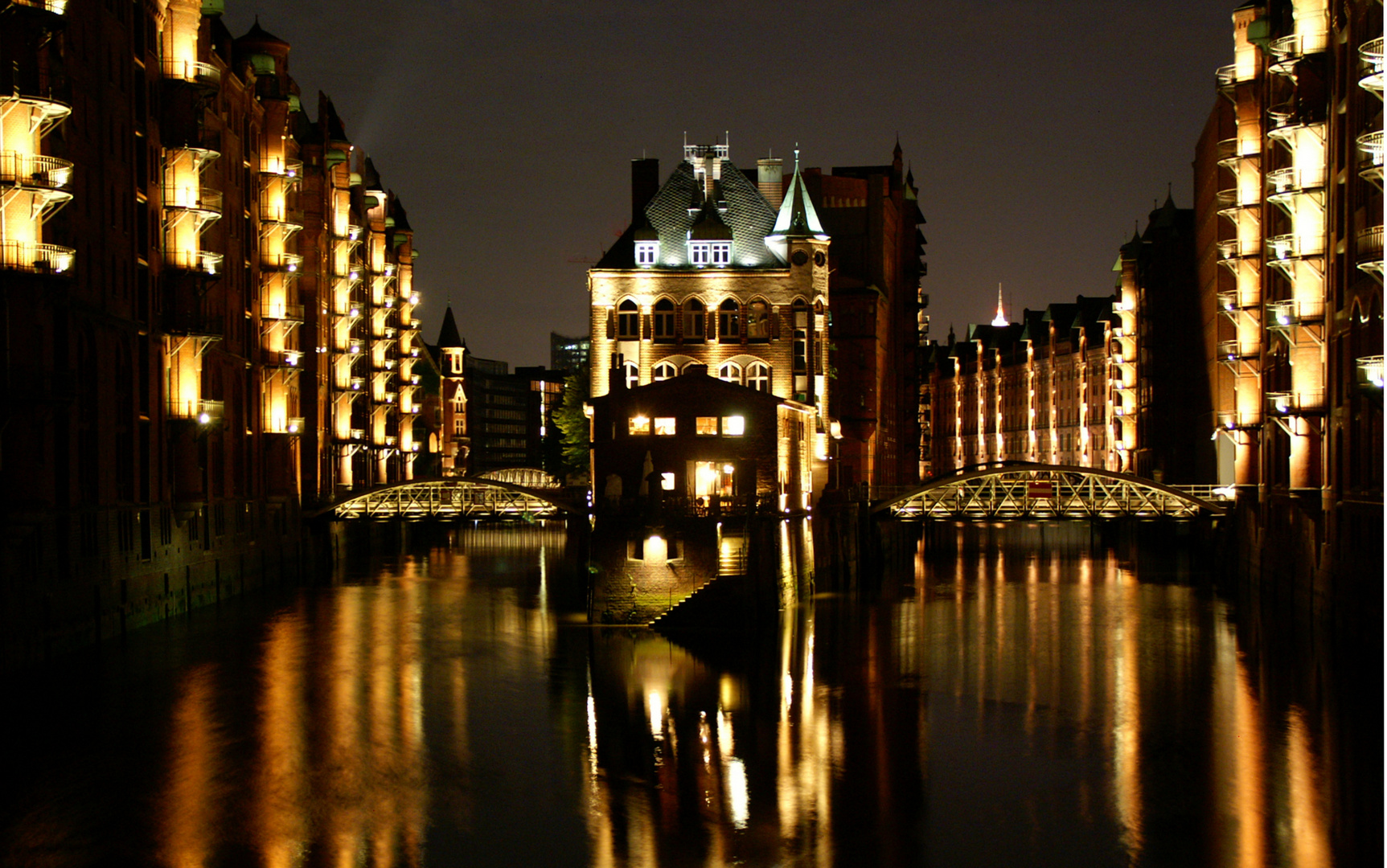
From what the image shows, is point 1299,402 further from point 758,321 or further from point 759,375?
point 758,321

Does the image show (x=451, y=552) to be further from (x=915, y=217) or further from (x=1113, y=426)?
(x=1113, y=426)

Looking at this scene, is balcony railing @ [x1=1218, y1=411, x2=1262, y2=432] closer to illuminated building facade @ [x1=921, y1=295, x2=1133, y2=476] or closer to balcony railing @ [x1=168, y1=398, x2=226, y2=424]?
balcony railing @ [x1=168, y1=398, x2=226, y2=424]

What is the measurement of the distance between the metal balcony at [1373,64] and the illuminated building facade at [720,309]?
3813 centimetres

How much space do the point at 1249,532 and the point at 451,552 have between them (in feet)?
184

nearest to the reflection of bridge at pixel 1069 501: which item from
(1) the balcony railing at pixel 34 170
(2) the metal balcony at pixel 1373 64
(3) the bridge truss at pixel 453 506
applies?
(3) the bridge truss at pixel 453 506

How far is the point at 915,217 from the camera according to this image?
126 metres

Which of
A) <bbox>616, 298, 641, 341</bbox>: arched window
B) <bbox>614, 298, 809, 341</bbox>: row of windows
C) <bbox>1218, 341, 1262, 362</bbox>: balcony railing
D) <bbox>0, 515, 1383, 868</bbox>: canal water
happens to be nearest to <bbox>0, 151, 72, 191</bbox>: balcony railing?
<bbox>0, 515, 1383, 868</bbox>: canal water

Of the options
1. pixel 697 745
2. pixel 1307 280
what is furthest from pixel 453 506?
pixel 1307 280

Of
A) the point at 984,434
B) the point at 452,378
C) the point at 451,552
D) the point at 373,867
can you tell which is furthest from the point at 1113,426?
the point at 373,867

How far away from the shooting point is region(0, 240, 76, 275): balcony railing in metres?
43.7

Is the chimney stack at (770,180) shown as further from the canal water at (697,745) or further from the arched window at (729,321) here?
the canal water at (697,745)

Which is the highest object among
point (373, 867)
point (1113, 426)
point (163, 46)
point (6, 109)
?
point (163, 46)

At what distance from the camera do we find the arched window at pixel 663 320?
269ft

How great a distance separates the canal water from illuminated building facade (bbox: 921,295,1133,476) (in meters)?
70.7
